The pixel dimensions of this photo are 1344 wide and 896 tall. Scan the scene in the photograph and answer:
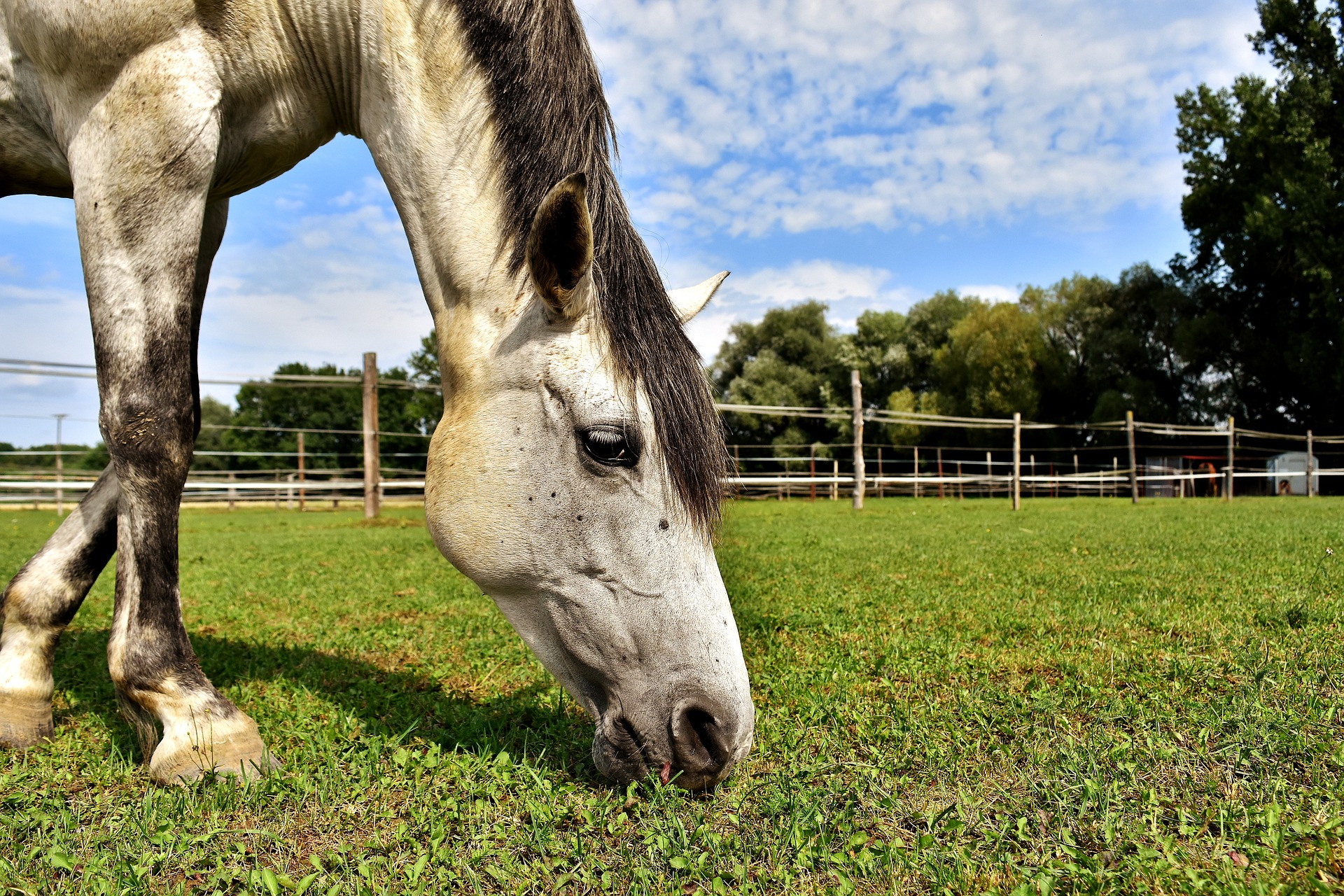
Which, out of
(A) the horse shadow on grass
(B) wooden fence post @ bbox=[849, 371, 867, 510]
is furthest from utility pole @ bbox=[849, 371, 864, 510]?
(A) the horse shadow on grass

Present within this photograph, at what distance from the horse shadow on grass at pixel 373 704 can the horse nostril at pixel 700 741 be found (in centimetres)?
29

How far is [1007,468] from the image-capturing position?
27906 mm

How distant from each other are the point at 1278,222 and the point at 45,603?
90.7ft

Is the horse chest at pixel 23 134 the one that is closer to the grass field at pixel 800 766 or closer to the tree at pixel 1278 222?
the grass field at pixel 800 766

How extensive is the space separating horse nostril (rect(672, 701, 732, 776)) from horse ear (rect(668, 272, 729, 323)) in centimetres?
115

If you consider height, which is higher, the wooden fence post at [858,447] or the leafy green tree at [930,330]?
the leafy green tree at [930,330]

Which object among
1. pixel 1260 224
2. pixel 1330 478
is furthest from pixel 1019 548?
pixel 1330 478

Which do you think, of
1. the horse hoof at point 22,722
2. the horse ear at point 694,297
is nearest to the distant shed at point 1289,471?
the horse ear at point 694,297

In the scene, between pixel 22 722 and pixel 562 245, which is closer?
pixel 562 245

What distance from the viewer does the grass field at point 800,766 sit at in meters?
1.37

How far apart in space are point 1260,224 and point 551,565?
26810mm

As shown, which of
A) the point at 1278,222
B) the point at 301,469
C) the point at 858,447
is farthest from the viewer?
the point at 1278,222

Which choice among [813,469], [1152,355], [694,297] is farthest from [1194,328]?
[694,297]

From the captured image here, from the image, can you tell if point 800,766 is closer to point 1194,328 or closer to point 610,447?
point 610,447
